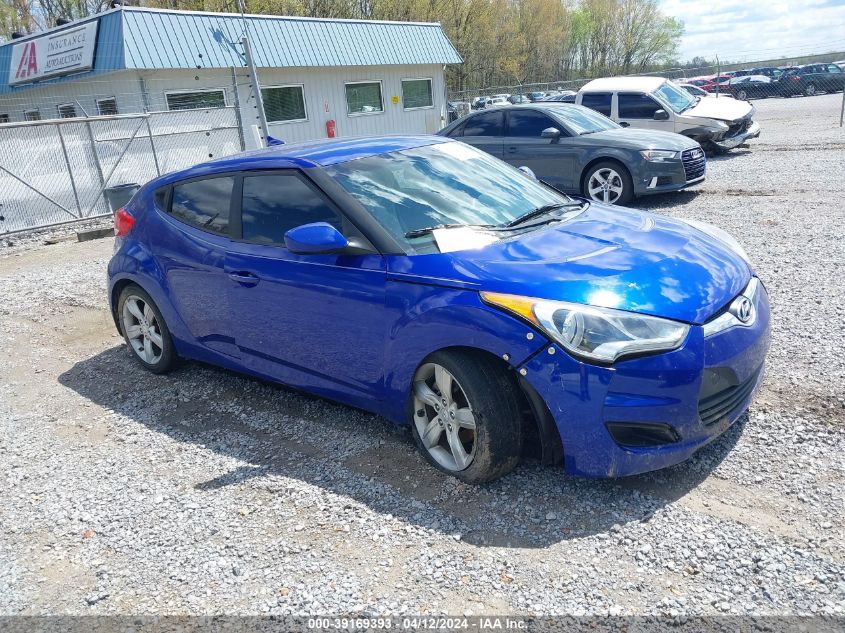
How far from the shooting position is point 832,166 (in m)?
11.6

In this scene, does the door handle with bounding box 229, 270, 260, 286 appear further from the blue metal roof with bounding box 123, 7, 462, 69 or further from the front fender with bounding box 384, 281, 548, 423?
the blue metal roof with bounding box 123, 7, 462, 69

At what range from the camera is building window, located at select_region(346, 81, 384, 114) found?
21.6 m

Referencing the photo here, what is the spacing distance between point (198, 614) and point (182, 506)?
0.84m

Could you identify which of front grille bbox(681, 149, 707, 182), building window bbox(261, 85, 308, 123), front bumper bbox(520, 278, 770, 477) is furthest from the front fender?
building window bbox(261, 85, 308, 123)

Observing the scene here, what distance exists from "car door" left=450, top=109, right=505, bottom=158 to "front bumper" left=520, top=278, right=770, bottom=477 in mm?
8341

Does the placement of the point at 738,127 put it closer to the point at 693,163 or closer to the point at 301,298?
the point at 693,163

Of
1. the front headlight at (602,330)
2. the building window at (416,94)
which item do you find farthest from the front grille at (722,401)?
the building window at (416,94)

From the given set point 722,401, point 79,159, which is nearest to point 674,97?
point 79,159

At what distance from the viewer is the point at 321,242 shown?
3.36 metres

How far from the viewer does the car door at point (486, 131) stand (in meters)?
10.9

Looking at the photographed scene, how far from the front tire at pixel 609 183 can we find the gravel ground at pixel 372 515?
5178 millimetres

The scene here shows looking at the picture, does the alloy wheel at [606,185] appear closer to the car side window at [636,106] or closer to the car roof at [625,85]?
the car side window at [636,106]

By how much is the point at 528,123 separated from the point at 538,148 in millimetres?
508

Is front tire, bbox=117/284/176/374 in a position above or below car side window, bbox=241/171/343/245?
below
